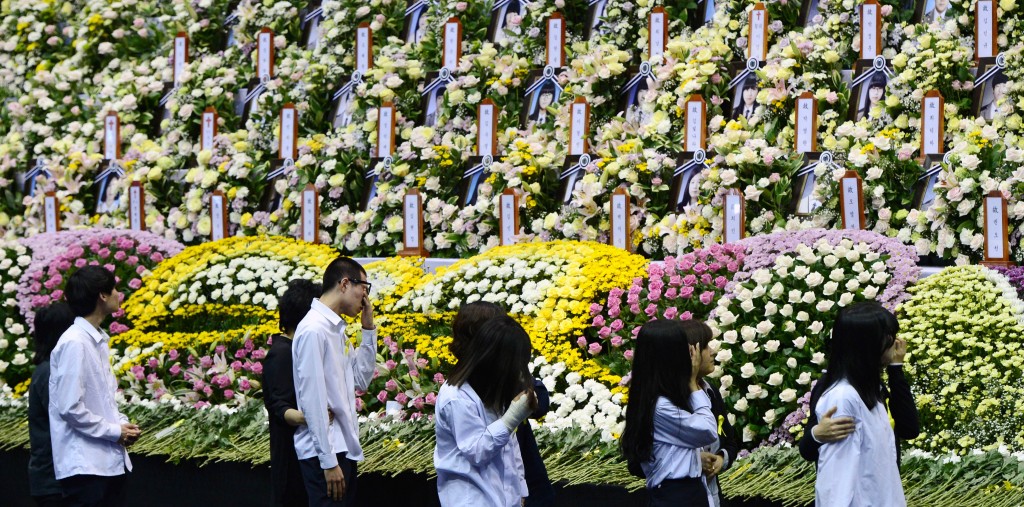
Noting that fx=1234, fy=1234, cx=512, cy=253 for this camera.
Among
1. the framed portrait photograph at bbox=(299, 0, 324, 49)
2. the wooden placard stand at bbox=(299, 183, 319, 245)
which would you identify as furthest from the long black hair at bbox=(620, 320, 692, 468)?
the framed portrait photograph at bbox=(299, 0, 324, 49)

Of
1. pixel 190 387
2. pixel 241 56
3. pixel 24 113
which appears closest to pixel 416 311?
pixel 190 387

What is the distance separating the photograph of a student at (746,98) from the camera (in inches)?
304

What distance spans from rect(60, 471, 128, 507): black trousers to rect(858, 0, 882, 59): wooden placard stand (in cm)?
504

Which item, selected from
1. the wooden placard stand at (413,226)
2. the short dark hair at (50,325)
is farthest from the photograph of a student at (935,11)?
the short dark hair at (50,325)

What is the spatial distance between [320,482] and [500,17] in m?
5.39

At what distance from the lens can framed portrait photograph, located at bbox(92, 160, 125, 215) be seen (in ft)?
33.0

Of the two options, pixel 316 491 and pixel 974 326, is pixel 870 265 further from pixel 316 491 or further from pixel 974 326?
pixel 316 491

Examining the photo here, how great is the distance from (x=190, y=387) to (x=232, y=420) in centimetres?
106

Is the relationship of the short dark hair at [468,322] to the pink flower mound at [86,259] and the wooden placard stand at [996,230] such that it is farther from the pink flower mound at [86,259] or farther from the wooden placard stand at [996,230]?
the pink flower mound at [86,259]

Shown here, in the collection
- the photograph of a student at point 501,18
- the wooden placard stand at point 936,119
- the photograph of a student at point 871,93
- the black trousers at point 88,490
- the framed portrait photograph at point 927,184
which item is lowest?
the black trousers at point 88,490

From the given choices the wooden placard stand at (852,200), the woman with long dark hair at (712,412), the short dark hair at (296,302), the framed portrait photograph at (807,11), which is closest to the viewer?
the woman with long dark hair at (712,412)

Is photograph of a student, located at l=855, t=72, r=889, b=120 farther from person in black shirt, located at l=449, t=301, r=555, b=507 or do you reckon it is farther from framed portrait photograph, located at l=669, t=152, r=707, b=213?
person in black shirt, located at l=449, t=301, r=555, b=507

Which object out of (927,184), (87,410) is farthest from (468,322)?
(927,184)

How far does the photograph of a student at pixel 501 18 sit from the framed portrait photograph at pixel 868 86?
262cm
